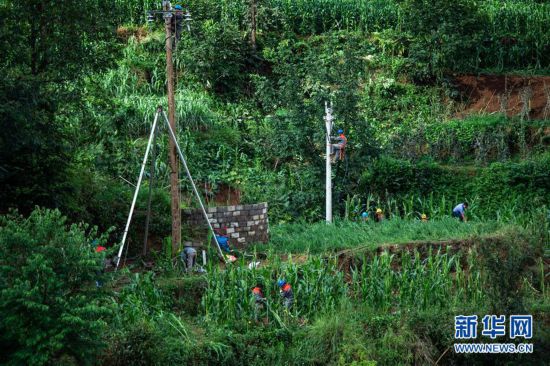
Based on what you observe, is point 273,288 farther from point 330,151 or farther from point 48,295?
point 330,151

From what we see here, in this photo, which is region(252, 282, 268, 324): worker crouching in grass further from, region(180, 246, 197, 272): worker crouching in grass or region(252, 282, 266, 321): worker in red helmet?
region(180, 246, 197, 272): worker crouching in grass

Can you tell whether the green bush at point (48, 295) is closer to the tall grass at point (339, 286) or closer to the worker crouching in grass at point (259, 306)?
the tall grass at point (339, 286)

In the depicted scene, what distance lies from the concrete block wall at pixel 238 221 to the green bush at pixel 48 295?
5260 millimetres

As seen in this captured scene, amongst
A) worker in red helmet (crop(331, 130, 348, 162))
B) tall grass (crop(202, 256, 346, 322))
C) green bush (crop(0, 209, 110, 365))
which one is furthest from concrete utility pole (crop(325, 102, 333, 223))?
green bush (crop(0, 209, 110, 365))

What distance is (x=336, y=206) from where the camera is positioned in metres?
22.0

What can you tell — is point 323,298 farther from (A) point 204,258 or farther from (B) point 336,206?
(B) point 336,206

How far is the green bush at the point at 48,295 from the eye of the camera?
12.6 metres

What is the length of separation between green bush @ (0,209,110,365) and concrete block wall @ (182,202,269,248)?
5260 mm

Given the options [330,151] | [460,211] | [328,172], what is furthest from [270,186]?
[460,211]

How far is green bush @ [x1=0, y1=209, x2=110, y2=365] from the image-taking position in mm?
12609

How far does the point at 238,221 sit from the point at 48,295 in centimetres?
655

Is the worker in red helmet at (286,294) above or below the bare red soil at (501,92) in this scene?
below

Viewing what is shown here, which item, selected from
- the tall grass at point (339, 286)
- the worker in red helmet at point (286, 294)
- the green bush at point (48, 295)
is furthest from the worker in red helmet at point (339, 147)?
the green bush at point (48, 295)

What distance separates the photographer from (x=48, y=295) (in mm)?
12828
